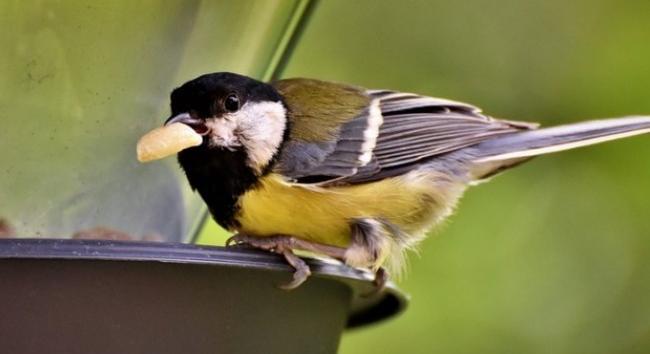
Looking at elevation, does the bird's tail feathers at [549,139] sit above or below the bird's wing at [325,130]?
above

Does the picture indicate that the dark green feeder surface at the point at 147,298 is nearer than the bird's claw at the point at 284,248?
Yes

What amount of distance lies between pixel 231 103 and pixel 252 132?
64 millimetres

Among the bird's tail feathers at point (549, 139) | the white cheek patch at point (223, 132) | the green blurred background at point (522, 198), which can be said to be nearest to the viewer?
the white cheek patch at point (223, 132)

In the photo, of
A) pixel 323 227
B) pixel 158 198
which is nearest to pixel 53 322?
pixel 158 198

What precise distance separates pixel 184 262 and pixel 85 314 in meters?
0.13

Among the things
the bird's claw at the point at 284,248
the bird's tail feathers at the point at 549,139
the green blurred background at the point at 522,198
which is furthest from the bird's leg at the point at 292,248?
the green blurred background at the point at 522,198

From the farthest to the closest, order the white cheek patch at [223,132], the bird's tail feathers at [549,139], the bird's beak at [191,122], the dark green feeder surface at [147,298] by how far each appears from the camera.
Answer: the bird's tail feathers at [549,139], the white cheek patch at [223,132], the bird's beak at [191,122], the dark green feeder surface at [147,298]

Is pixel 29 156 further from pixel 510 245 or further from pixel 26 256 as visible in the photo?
pixel 510 245

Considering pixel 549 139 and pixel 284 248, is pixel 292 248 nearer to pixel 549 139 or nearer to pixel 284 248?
pixel 284 248

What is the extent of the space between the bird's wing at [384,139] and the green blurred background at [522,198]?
822 millimetres

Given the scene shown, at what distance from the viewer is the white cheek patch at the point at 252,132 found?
1632 mm

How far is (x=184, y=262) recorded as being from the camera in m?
1.21

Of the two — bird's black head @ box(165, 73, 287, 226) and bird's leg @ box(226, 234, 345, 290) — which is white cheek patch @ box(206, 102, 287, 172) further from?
bird's leg @ box(226, 234, 345, 290)

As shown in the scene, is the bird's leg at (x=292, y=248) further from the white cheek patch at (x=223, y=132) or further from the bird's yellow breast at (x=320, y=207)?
the white cheek patch at (x=223, y=132)
